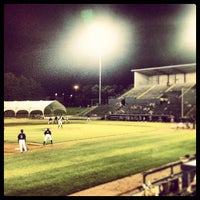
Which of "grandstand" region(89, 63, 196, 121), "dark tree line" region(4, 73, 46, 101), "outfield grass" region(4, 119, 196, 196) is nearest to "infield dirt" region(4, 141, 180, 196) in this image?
"outfield grass" region(4, 119, 196, 196)

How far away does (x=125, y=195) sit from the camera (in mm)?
6625

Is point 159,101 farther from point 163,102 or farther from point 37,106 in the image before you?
point 37,106

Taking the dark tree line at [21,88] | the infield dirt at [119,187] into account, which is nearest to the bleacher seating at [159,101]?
the infield dirt at [119,187]

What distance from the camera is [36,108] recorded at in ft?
26.4

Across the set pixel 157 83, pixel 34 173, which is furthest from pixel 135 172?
pixel 157 83

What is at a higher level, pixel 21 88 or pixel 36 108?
pixel 21 88

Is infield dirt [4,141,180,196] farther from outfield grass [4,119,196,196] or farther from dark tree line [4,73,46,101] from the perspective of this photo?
dark tree line [4,73,46,101]

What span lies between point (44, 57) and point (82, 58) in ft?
3.97

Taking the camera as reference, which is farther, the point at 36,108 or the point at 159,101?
the point at 159,101

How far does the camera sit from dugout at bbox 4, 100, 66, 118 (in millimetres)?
7785

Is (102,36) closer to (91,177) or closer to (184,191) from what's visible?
(91,177)

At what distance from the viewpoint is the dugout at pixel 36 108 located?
7.79 m

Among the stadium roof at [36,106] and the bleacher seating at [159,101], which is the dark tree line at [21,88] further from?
the bleacher seating at [159,101]

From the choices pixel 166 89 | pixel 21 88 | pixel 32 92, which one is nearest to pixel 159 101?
pixel 166 89
